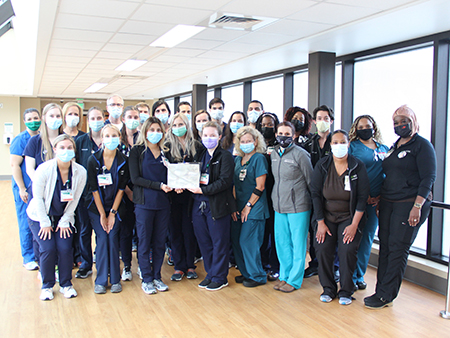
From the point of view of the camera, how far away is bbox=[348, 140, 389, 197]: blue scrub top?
3.81 m

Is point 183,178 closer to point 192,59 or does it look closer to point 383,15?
point 383,15

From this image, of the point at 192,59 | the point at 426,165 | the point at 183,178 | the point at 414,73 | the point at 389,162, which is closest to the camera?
the point at 426,165

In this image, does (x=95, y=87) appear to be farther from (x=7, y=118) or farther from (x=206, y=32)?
(x=206, y=32)

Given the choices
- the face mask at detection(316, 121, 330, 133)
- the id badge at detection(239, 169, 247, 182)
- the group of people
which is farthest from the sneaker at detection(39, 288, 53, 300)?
the face mask at detection(316, 121, 330, 133)

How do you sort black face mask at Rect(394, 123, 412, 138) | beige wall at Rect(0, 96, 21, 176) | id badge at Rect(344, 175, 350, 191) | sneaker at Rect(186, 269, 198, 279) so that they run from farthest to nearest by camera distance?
beige wall at Rect(0, 96, 21, 176) → sneaker at Rect(186, 269, 198, 279) → id badge at Rect(344, 175, 350, 191) → black face mask at Rect(394, 123, 412, 138)

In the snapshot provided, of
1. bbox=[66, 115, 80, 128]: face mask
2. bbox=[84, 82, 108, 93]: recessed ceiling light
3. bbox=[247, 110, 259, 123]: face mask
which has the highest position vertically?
bbox=[84, 82, 108, 93]: recessed ceiling light

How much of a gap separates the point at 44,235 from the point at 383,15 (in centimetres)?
408

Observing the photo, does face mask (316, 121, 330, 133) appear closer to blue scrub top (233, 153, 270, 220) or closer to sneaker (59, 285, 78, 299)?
blue scrub top (233, 153, 270, 220)

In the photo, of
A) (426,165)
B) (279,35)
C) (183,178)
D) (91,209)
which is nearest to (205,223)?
(183,178)

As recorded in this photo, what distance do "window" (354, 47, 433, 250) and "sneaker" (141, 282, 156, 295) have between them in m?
3.45

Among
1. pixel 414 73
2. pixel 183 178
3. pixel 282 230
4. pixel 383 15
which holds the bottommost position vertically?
pixel 282 230

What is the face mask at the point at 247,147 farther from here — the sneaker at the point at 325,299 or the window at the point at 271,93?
the window at the point at 271,93

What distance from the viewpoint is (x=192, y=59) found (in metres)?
7.02

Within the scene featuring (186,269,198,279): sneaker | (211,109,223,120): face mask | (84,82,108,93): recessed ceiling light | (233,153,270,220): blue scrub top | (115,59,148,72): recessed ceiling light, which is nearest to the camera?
(233,153,270,220): blue scrub top
